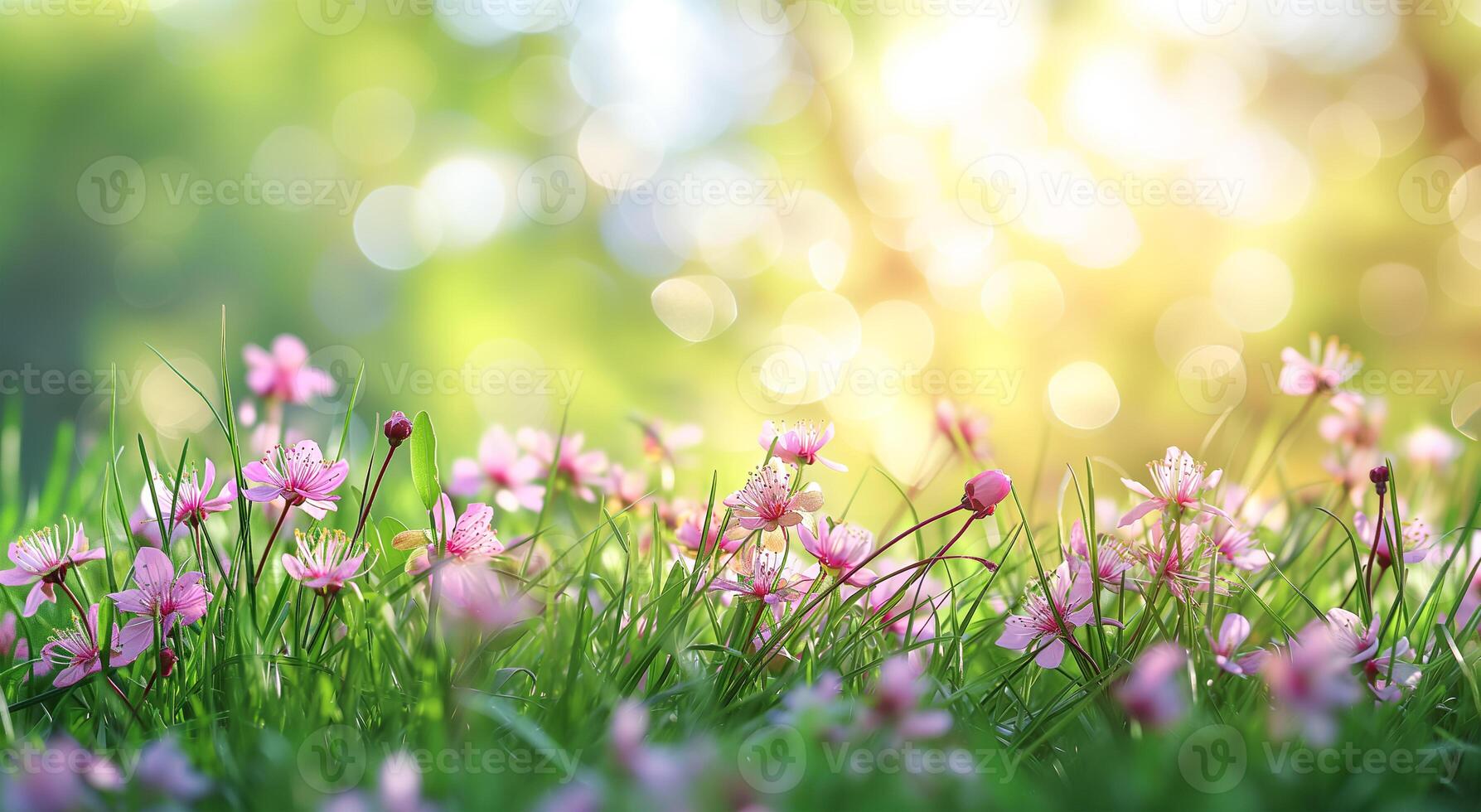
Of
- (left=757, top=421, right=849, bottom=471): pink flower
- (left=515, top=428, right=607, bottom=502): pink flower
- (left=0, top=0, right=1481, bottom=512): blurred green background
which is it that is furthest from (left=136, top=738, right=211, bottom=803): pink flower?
(left=0, top=0, right=1481, bottom=512): blurred green background

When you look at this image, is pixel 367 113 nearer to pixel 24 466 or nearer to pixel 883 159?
pixel 24 466

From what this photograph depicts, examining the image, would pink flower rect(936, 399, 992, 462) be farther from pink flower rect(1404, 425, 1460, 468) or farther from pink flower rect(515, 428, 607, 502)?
pink flower rect(1404, 425, 1460, 468)

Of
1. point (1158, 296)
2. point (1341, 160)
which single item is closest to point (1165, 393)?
point (1158, 296)

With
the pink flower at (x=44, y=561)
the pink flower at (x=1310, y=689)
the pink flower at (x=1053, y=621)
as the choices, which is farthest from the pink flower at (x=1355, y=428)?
the pink flower at (x=44, y=561)

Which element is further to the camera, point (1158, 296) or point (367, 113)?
point (367, 113)

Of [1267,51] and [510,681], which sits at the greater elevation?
[1267,51]

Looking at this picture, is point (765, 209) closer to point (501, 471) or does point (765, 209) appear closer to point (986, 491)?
point (501, 471)

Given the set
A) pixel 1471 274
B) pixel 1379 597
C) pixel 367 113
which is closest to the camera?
pixel 1379 597
